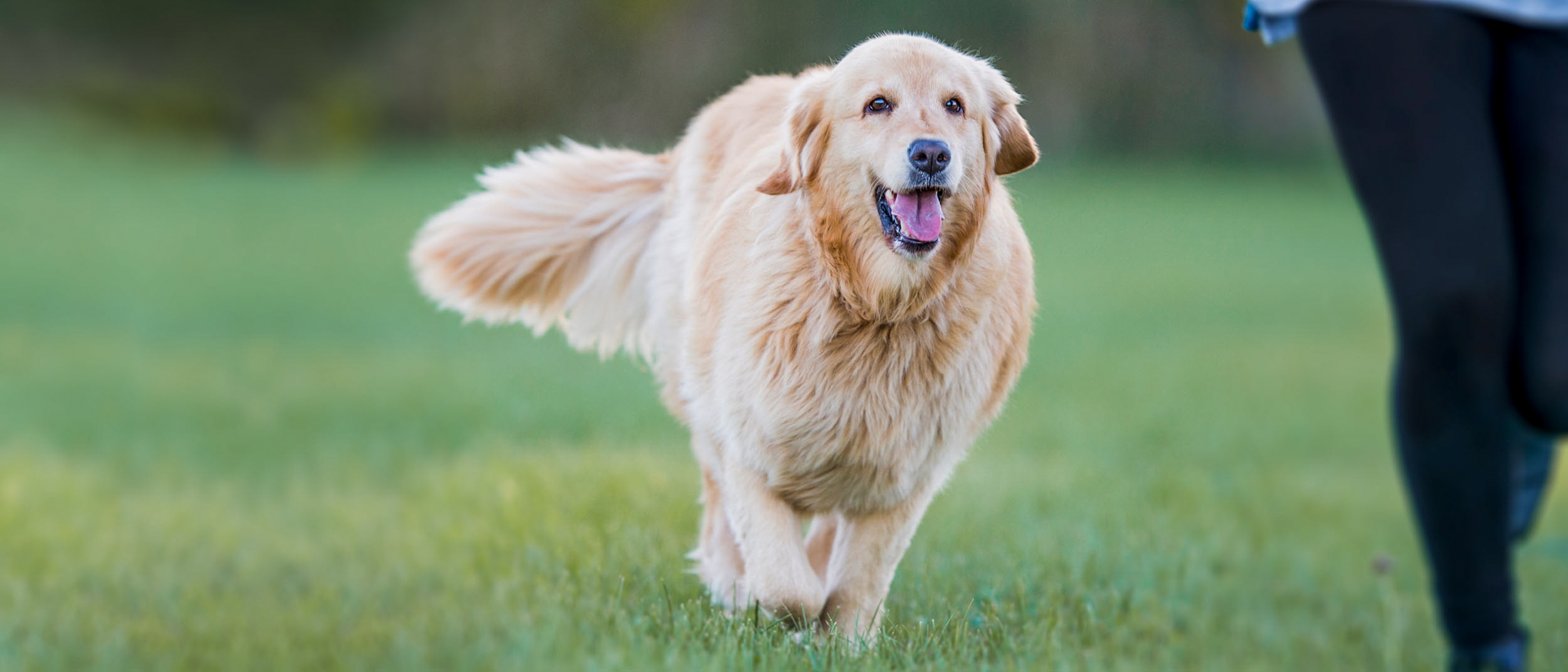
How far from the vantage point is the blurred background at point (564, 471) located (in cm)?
357

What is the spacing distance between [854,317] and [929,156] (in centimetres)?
49

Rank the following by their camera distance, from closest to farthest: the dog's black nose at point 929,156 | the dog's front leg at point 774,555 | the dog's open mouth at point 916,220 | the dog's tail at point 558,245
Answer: the dog's black nose at point 929,156 → the dog's open mouth at point 916,220 → the dog's front leg at point 774,555 → the dog's tail at point 558,245

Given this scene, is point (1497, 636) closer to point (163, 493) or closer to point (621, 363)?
point (163, 493)

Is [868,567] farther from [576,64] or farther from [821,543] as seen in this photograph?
[576,64]

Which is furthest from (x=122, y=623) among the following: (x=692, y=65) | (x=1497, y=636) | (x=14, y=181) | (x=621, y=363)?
(x=692, y=65)

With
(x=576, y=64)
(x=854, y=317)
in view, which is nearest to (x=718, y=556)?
(x=854, y=317)

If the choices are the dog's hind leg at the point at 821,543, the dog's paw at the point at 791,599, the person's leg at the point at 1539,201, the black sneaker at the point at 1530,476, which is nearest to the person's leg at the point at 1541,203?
the person's leg at the point at 1539,201

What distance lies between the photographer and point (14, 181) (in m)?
19.1

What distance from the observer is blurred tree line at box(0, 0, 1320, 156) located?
20984 mm

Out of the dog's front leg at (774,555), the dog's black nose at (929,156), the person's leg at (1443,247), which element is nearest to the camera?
the person's leg at (1443,247)

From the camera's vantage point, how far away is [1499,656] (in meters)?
2.72

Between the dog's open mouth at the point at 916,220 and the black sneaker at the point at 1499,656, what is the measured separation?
148cm

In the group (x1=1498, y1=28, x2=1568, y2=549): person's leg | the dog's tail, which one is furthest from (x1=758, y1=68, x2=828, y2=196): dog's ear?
(x1=1498, y1=28, x2=1568, y2=549): person's leg

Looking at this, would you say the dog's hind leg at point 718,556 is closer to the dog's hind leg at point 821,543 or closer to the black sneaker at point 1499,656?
the dog's hind leg at point 821,543
